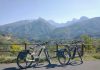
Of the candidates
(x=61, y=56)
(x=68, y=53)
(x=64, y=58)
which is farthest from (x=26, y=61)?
(x=68, y=53)

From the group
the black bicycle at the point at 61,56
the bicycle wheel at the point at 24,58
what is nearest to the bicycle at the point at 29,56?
the bicycle wheel at the point at 24,58

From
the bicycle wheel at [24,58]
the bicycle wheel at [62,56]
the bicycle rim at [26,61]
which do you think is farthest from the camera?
the bicycle wheel at [62,56]

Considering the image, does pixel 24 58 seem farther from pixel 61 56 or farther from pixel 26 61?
pixel 61 56

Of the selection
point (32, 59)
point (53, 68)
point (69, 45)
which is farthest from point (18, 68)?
point (69, 45)

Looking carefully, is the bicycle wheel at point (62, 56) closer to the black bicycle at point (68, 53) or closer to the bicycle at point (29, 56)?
the black bicycle at point (68, 53)

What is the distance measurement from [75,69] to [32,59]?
2210 millimetres

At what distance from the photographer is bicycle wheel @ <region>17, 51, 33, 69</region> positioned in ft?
35.3

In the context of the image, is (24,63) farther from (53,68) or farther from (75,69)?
(75,69)

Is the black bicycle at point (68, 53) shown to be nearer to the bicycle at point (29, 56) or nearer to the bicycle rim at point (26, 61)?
the bicycle at point (29, 56)

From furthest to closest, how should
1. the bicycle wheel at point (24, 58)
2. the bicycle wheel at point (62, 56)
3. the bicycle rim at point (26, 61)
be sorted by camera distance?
the bicycle wheel at point (62, 56)
the bicycle rim at point (26, 61)
the bicycle wheel at point (24, 58)

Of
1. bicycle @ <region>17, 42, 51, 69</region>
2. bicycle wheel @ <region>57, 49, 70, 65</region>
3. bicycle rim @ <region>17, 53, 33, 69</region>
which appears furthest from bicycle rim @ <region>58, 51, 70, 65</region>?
bicycle rim @ <region>17, 53, 33, 69</region>

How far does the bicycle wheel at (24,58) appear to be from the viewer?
424 inches

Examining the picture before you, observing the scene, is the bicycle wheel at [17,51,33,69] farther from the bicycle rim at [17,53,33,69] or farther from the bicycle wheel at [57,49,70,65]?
the bicycle wheel at [57,49,70,65]

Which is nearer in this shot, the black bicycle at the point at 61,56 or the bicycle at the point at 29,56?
the bicycle at the point at 29,56
